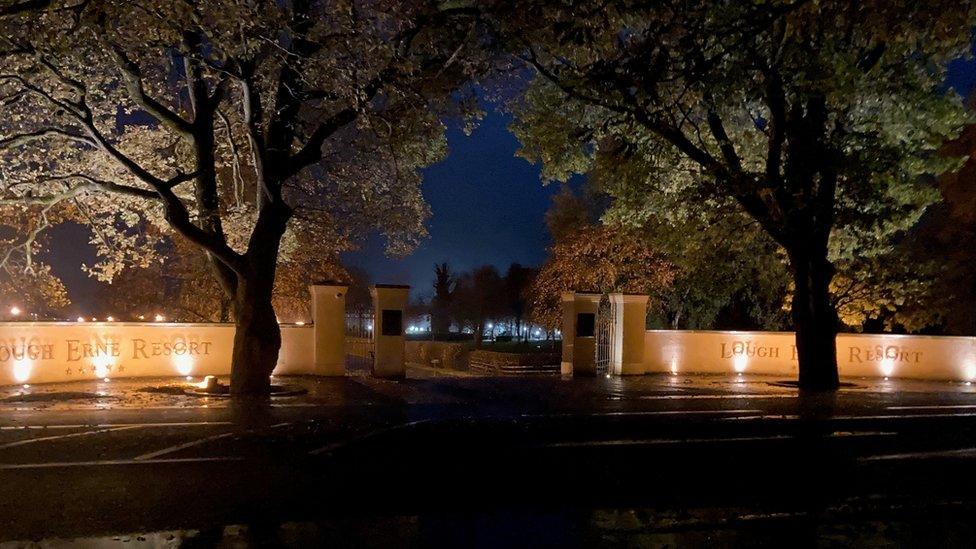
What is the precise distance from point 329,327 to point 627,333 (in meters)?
7.49

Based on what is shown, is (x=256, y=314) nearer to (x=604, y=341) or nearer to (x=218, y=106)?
(x=218, y=106)

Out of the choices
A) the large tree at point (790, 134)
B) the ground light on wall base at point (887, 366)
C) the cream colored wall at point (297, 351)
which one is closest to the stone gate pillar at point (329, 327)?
the cream colored wall at point (297, 351)

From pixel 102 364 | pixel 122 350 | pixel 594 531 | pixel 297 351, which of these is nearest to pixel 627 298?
pixel 297 351

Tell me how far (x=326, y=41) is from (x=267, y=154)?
8.90 ft

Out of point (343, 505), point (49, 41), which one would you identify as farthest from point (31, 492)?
point (49, 41)

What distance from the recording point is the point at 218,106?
16.1 m

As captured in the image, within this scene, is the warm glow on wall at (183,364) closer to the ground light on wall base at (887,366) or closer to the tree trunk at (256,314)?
the tree trunk at (256,314)

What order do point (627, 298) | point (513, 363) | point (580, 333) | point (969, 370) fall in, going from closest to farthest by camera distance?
point (580, 333) → point (627, 298) → point (969, 370) → point (513, 363)

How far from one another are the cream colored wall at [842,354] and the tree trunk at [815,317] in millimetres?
3289

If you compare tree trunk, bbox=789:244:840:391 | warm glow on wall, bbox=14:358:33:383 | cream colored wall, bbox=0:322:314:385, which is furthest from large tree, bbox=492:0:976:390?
warm glow on wall, bbox=14:358:33:383

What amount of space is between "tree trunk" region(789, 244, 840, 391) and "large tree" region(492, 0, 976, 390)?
0.02m

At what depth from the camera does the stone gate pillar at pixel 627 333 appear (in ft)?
68.4

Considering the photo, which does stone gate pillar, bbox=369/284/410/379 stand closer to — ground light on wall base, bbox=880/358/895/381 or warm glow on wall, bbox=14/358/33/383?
warm glow on wall, bbox=14/358/33/383

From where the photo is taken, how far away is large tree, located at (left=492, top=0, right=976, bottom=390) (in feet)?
42.0
